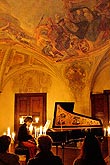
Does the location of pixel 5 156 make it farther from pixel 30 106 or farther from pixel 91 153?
pixel 30 106

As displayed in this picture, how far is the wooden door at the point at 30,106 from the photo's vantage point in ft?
49.1

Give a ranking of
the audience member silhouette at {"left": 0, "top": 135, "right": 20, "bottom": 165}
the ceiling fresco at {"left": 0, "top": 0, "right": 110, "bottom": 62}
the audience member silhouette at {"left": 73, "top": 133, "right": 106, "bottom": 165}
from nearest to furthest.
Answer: the audience member silhouette at {"left": 73, "top": 133, "right": 106, "bottom": 165}, the audience member silhouette at {"left": 0, "top": 135, "right": 20, "bottom": 165}, the ceiling fresco at {"left": 0, "top": 0, "right": 110, "bottom": 62}

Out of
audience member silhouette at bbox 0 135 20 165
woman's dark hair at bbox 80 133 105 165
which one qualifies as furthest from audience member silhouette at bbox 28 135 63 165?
woman's dark hair at bbox 80 133 105 165

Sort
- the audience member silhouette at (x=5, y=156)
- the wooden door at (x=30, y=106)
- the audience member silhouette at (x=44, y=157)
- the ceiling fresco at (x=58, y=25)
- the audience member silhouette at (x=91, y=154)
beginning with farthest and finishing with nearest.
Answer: the wooden door at (x=30, y=106) < the ceiling fresco at (x=58, y=25) < the audience member silhouette at (x=5, y=156) < the audience member silhouette at (x=44, y=157) < the audience member silhouette at (x=91, y=154)

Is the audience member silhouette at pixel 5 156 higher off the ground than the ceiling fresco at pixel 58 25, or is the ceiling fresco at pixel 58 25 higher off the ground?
the ceiling fresco at pixel 58 25

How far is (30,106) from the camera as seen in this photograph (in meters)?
15.2

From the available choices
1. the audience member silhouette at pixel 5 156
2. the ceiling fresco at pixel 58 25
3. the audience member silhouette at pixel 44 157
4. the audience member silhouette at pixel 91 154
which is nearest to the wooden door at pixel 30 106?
the ceiling fresco at pixel 58 25

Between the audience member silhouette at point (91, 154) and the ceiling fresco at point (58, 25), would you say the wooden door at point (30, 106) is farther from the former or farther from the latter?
the audience member silhouette at point (91, 154)

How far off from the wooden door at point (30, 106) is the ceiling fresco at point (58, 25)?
3068 millimetres

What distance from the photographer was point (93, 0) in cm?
962

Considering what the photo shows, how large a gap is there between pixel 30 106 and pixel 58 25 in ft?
18.9

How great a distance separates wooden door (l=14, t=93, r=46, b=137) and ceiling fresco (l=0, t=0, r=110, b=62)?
10.1 ft

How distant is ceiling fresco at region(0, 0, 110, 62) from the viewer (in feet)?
32.3

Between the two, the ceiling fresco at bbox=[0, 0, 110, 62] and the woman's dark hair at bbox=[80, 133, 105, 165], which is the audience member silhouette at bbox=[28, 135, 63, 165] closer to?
the woman's dark hair at bbox=[80, 133, 105, 165]
